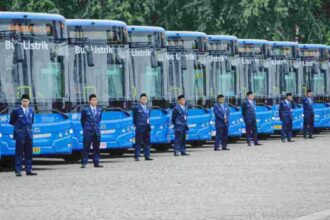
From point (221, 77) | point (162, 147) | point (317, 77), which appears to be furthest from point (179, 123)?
point (317, 77)

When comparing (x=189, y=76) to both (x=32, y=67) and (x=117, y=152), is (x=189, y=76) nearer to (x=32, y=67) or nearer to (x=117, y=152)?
(x=117, y=152)

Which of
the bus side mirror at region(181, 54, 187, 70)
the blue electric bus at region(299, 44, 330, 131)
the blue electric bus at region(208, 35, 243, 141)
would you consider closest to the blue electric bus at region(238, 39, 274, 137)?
the blue electric bus at region(208, 35, 243, 141)

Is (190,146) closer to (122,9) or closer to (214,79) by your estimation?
(214,79)

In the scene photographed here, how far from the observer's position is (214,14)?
55.9 meters

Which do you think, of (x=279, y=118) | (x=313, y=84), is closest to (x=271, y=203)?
(x=279, y=118)

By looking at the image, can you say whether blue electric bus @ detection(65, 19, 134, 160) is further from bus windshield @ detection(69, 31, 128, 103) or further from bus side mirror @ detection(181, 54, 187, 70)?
bus side mirror @ detection(181, 54, 187, 70)

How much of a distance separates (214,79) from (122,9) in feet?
54.0

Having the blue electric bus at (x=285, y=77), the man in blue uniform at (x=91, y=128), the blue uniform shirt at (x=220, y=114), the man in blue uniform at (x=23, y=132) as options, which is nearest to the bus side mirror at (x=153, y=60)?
the blue uniform shirt at (x=220, y=114)

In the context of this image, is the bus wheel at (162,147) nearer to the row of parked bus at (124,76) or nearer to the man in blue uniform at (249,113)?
the row of parked bus at (124,76)

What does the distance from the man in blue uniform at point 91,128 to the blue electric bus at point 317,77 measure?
18.8 metres

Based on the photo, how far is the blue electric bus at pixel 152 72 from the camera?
102 feet

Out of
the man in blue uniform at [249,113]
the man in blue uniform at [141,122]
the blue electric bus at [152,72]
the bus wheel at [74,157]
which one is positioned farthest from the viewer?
the man in blue uniform at [249,113]

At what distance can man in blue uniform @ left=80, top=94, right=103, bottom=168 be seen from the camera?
26.5 metres

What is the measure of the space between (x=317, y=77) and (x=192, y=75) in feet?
37.7
